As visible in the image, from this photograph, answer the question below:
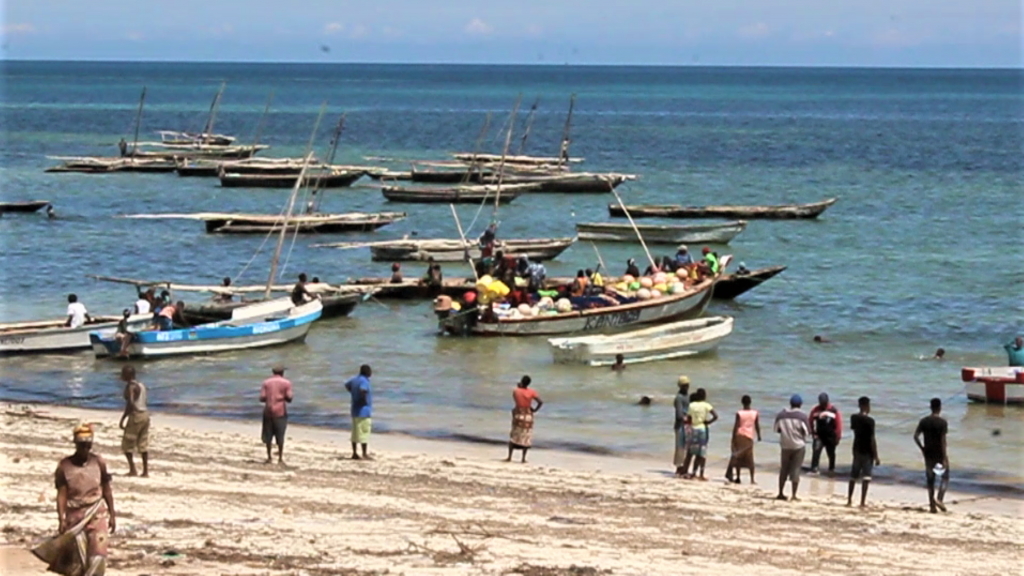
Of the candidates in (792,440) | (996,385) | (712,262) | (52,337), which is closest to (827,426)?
(792,440)

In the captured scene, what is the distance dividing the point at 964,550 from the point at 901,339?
20.0 m

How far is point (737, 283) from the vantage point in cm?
3981

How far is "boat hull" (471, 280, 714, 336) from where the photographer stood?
33.5 meters

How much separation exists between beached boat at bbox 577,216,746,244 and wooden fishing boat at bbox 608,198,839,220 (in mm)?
5657

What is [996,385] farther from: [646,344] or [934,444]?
[934,444]

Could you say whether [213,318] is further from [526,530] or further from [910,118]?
[910,118]

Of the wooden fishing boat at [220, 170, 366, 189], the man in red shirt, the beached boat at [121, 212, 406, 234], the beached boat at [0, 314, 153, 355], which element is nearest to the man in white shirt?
the beached boat at [0, 314, 153, 355]

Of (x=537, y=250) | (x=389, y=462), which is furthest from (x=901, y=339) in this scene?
(x=389, y=462)

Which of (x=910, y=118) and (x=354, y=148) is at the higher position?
(x=910, y=118)

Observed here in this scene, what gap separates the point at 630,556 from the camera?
14.5 m

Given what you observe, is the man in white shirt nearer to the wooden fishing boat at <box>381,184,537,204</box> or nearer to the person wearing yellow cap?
the person wearing yellow cap

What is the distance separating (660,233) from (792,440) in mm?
34642

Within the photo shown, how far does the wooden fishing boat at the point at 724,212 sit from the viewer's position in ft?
197

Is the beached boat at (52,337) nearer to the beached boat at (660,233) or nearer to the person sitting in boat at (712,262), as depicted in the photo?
the person sitting in boat at (712,262)
